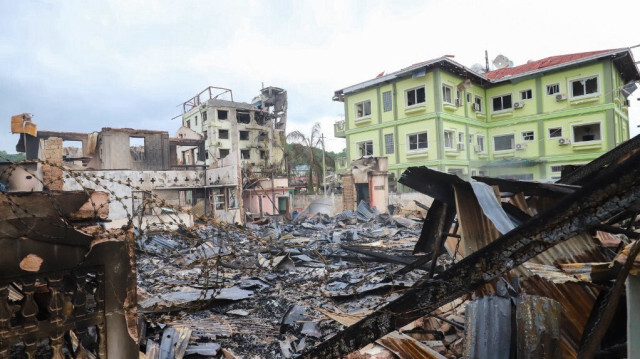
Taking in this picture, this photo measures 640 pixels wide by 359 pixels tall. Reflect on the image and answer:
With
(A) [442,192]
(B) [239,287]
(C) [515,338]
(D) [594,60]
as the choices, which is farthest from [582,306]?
(D) [594,60]

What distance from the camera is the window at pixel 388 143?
83.7 ft

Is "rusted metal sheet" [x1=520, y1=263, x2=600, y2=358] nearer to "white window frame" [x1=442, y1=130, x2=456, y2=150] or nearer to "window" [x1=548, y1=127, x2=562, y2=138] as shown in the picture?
"white window frame" [x1=442, y1=130, x2=456, y2=150]

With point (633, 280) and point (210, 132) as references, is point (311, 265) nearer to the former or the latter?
point (633, 280)

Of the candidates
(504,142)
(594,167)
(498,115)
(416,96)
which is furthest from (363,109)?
(594,167)

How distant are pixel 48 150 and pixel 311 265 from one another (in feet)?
56.8

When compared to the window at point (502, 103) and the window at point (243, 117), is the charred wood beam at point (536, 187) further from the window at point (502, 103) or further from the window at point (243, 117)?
the window at point (243, 117)

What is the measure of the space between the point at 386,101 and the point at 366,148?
12.5ft

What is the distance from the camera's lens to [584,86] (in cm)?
2286

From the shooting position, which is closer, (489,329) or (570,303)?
(570,303)

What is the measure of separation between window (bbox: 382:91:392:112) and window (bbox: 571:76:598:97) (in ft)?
38.4

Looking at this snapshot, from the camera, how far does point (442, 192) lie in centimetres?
363

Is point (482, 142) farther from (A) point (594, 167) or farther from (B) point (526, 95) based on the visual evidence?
(A) point (594, 167)

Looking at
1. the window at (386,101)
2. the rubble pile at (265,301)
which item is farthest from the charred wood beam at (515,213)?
the window at (386,101)

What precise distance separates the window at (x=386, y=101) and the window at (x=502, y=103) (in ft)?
27.3
